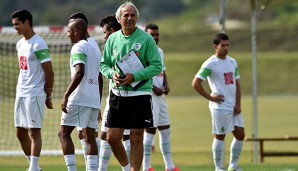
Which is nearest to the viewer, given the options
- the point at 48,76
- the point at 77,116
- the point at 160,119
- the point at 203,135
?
the point at 77,116

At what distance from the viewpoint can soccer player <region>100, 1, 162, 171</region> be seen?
446 inches

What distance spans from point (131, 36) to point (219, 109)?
12.2 feet

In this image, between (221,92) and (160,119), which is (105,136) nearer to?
(160,119)

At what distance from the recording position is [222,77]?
1468cm

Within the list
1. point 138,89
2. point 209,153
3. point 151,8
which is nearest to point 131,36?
point 138,89

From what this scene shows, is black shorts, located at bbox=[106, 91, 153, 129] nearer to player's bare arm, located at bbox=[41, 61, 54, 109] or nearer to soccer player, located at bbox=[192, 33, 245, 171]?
player's bare arm, located at bbox=[41, 61, 54, 109]

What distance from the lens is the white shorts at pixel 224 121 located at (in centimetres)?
1475

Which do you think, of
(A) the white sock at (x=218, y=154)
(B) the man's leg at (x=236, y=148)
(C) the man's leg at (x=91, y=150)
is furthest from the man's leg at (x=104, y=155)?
(B) the man's leg at (x=236, y=148)

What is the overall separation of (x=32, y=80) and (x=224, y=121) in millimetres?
3327

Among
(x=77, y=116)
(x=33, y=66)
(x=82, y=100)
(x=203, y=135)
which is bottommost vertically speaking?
(x=203, y=135)

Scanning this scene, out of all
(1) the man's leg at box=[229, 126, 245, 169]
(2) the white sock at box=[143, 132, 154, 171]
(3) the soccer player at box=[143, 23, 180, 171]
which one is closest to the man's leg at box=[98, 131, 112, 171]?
(2) the white sock at box=[143, 132, 154, 171]

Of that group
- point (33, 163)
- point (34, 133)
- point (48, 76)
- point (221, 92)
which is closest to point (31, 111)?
point (34, 133)

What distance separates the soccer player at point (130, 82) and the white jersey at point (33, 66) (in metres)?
1.41

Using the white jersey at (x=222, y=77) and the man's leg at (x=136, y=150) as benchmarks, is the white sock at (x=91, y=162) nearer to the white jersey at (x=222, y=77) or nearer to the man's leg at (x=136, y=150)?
the man's leg at (x=136, y=150)
